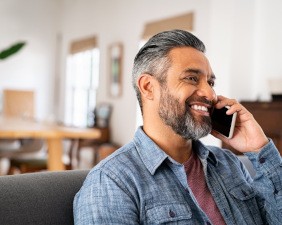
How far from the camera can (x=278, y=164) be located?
1377 mm

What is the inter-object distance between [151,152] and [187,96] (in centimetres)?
19

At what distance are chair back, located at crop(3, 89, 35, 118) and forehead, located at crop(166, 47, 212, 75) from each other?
812 centimetres

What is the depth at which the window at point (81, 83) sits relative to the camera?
7969 mm

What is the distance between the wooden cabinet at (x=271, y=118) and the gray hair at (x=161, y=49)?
242 centimetres

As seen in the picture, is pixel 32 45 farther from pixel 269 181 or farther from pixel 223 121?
pixel 269 181

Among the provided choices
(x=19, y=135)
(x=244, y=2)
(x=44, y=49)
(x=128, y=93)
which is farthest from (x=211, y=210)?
(x=44, y=49)

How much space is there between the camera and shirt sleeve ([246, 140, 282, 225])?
135 centimetres

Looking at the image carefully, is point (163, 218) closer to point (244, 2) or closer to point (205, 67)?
point (205, 67)

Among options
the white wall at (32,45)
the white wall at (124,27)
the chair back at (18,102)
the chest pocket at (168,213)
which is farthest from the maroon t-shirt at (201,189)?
the white wall at (32,45)

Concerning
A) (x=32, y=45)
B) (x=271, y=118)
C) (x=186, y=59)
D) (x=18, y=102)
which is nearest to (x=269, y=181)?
(x=186, y=59)

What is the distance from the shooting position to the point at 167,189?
47.1 inches

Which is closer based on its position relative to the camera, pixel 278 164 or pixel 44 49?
pixel 278 164

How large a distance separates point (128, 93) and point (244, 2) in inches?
106

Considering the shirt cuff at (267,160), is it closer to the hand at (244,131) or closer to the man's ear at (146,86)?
the hand at (244,131)
